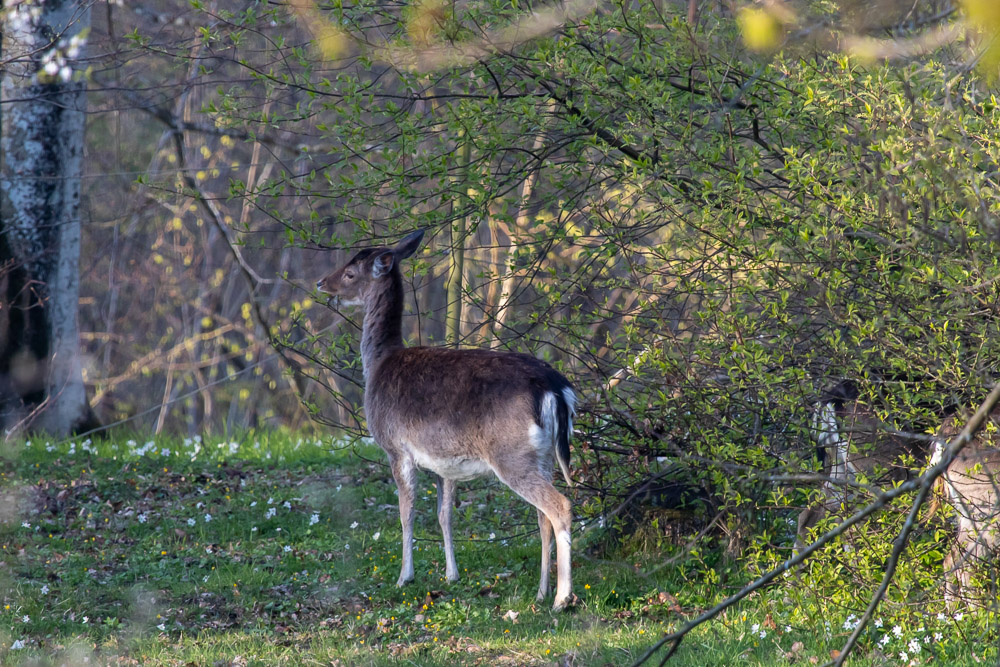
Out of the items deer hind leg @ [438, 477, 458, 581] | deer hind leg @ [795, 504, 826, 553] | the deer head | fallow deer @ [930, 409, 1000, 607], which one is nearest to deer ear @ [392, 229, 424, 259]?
the deer head

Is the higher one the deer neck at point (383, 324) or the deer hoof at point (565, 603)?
the deer neck at point (383, 324)

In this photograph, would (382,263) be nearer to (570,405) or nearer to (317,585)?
(570,405)

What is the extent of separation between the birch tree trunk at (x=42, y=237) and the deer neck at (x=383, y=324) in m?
5.22

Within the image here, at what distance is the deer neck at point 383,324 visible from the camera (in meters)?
8.43

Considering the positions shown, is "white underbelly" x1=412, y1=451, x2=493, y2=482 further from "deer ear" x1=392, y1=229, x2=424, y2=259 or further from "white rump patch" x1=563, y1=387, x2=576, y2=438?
"deer ear" x1=392, y1=229, x2=424, y2=259

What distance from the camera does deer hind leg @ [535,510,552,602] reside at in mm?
7191

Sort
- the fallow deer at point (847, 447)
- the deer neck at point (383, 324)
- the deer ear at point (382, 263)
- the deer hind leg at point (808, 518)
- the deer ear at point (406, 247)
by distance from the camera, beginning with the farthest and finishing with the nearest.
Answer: the deer neck at point (383, 324) → the deer ear at point (382, 263) → the deer ear at point (406, 247) → the deer hind leg at point (808, 518) → the fallow deer at point (847, 447)

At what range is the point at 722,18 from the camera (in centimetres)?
708

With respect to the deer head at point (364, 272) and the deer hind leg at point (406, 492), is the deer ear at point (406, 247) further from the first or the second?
the deer hind leg at point (406, 492)

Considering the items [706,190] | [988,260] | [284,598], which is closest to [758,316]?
[706,190]

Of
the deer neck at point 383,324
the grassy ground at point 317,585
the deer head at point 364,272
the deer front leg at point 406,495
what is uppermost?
the deer head at point 364,272

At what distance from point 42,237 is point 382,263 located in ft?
19.6

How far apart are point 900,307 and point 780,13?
7.93 ft

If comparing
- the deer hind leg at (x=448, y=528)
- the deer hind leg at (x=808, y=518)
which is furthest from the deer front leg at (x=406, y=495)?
the deer hind leg at (x=808, y=518)
